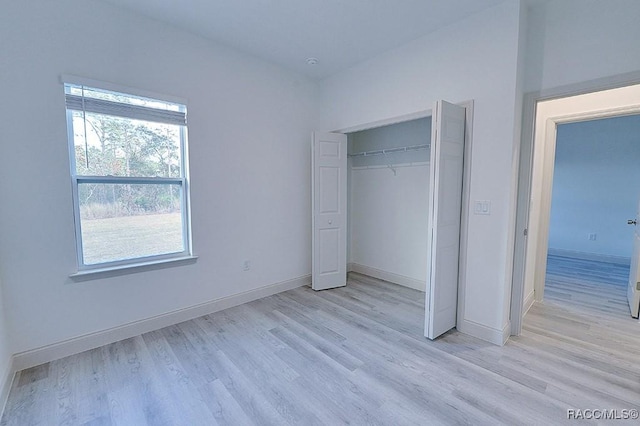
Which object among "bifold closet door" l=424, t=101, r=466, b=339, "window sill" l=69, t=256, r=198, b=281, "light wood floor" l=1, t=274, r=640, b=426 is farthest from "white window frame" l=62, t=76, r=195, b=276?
"bifold closet door" l=424, t=101, r=466, b=339

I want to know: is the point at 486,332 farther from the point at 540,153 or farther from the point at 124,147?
the point at 124,147

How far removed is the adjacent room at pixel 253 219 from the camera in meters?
1.87

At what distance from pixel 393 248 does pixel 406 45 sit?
2541 millimetres

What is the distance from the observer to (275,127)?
348 centimetres

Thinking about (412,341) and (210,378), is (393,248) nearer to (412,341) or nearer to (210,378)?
(412,341)

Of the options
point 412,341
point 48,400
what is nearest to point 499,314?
point 412,341

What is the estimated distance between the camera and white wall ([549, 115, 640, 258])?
4875mm

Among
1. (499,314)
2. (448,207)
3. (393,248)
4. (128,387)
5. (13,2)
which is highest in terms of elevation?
(13,2)

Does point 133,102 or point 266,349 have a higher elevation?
point 133,102

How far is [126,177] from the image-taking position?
2.49 meters

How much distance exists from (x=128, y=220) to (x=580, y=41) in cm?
411

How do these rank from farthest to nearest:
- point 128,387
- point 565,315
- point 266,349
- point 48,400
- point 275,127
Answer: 1. point 275,127
2. point 565,315
3. point 266,349
4. point 128,387
5. point 48,400

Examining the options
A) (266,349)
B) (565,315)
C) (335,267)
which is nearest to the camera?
(266,349)

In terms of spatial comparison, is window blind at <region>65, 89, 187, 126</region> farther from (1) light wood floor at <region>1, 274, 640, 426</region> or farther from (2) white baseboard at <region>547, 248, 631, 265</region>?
(2) white baseboard at <region>547, 248, 631, 265</region>
